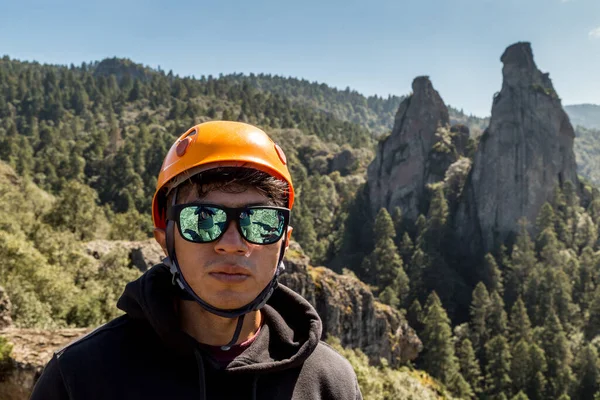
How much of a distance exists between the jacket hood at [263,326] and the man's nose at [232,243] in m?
0.45

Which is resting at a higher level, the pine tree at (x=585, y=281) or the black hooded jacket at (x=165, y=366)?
the black hooded jacket at (x=165, y=366)

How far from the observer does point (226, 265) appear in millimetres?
2520

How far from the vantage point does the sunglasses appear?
8.41 feet

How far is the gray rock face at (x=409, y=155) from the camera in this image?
100812 mm

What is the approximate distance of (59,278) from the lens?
72.7 feet

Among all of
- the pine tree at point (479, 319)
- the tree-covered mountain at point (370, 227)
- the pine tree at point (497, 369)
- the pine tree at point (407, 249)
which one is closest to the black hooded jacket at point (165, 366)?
the tree-covered mountain at point (370, 227)

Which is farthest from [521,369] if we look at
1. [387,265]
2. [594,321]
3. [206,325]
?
[206,325]

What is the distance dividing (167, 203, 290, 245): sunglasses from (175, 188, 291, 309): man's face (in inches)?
1.3

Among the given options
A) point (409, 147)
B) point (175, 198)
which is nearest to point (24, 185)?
point (175, 198)

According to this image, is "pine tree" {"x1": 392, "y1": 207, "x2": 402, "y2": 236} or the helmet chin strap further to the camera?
"pine tree" {"x1": 392, "y1": 207, "x2": 402, "y2": 236}

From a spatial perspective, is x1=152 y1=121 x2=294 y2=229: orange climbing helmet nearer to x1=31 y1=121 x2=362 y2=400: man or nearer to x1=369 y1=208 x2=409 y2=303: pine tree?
x1=31 y1=121 x2=362 y2=400: man

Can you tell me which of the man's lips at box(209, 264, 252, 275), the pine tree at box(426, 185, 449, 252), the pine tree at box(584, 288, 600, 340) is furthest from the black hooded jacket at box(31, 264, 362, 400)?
the pine tree at box(426, 185, 449, 252)

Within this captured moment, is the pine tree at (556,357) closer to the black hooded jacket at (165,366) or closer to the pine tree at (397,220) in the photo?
the pine tree at (397,220)

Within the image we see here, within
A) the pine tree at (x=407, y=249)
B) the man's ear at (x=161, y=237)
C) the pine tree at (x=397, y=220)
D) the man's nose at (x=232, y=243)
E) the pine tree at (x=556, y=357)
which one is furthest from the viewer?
the pine tree at (x=397, y=220)
